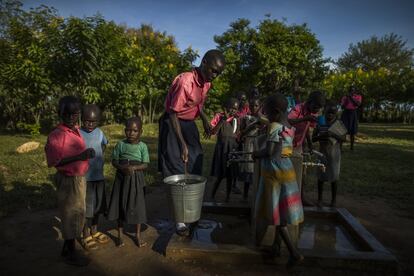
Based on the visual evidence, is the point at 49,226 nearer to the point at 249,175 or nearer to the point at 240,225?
the point at 240,225

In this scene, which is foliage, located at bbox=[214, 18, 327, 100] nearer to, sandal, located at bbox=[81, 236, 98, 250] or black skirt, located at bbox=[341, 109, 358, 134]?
black skirt, located at bbox=[341, 109, 358, 134]

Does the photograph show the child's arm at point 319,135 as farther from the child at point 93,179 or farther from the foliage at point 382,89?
the foliage at point 382,89

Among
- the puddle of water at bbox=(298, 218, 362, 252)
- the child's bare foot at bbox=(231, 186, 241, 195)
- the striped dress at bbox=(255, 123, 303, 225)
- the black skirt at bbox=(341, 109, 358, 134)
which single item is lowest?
the puddle of water at bbox=(298, 218, 362, 252)

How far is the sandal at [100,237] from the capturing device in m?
3.56

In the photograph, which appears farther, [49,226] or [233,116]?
[233,116]

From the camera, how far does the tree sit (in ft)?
143

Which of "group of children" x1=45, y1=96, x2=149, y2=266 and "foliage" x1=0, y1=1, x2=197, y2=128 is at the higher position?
"foliage" x1=0, y1=1, x2=197, y2=128

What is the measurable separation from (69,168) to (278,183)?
1.90 meters

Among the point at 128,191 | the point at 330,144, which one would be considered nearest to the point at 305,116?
the point at 330,144

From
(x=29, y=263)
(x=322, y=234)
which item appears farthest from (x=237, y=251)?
(x=29, y=263)

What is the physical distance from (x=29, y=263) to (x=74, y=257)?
0.42 m

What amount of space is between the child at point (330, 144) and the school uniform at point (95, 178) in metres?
2.91

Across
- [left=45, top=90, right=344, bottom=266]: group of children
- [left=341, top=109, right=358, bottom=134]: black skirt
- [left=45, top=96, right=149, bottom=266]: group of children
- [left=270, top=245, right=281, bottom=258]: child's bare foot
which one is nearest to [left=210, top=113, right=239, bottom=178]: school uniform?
[left=45, top=90, right=344, bottom=266]: group of children

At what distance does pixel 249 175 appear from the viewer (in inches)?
193
